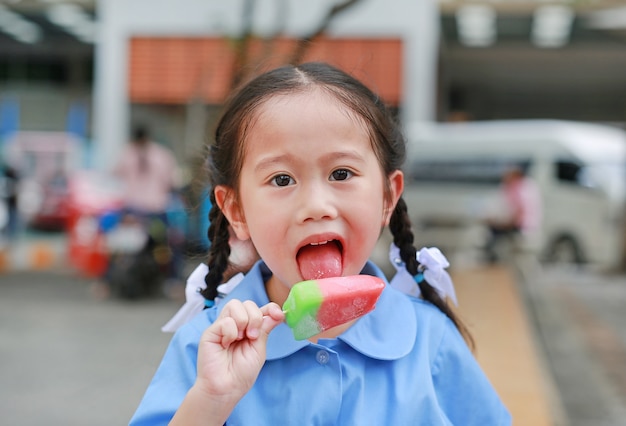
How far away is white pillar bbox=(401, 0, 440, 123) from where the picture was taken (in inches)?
580

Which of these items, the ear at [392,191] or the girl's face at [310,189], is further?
the ear at [392,191]

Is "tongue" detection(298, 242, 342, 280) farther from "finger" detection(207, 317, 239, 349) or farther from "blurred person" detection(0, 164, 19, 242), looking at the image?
"blurred person" detection(0, 164, 19, 242)

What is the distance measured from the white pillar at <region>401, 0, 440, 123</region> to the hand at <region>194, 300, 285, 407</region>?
13538 mm

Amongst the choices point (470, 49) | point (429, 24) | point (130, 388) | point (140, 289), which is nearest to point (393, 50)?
point (429, 24)

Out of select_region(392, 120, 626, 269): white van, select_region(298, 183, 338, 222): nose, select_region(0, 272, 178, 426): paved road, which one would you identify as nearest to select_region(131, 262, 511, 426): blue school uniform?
select_region(298, 183, 338, 222): nose

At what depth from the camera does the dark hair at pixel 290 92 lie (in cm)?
168

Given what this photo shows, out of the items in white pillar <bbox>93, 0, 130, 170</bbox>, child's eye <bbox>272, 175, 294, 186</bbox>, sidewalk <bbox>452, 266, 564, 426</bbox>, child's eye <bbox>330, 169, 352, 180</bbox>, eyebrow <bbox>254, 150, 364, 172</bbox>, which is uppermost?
white pillar <bbox>93, 0, 130, 170</bbox>

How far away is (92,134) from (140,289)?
1765cm

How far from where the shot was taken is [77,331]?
7312 millimetres

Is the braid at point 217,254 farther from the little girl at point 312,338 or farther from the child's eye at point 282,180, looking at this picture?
the child's eye at point 282,180

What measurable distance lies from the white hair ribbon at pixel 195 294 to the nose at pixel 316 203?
1.35ft

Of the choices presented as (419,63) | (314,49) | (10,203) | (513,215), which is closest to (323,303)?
(314,49)

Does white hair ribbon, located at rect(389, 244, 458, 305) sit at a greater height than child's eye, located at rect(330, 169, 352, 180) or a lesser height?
lesser

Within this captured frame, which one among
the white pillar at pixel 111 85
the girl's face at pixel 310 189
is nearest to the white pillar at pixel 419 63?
the white pillar at pixel 111 85
